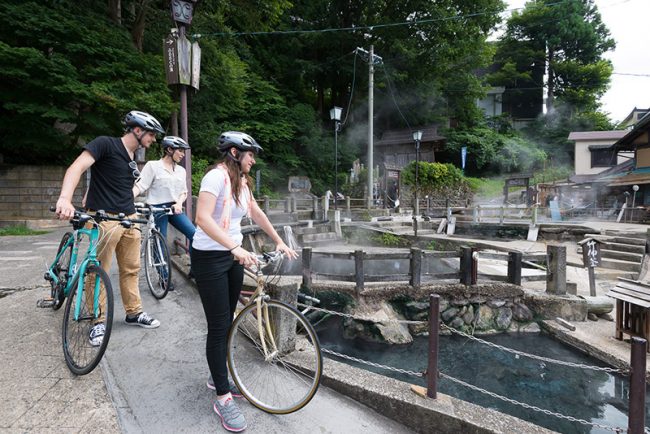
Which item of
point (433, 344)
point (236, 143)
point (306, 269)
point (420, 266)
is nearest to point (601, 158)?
point (420, 266)

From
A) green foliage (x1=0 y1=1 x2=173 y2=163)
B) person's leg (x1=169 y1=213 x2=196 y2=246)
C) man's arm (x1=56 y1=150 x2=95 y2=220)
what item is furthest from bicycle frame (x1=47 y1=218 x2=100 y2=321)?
green foliage (x1=0 y1=1 x2=173 y2=163)

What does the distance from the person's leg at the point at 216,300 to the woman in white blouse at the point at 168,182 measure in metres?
2.30

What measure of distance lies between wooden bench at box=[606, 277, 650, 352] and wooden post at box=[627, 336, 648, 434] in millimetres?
4419

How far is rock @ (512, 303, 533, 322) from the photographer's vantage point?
823cm

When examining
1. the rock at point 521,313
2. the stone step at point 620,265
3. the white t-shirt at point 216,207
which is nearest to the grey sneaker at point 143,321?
the white t-shirt at point 216,207

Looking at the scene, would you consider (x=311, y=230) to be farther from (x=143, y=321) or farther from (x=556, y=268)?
Result: (x=143, y=321)

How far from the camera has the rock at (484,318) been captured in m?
8.41

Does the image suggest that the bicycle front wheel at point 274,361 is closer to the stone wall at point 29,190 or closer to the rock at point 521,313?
the rock at point 521,313

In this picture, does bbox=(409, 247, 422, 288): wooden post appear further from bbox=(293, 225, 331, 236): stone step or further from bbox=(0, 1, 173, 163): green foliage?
bbox=(0, 1, 173, 163): green foliage

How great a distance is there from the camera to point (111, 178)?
2988 millimetres

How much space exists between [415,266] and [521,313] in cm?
299

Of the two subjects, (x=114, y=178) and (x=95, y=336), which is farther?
(x=114, y=178)

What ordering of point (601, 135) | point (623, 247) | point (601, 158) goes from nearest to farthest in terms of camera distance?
1. point (623, 247)
2. point (601, 158)
3. point (601, 135)

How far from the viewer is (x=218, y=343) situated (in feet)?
7.53
